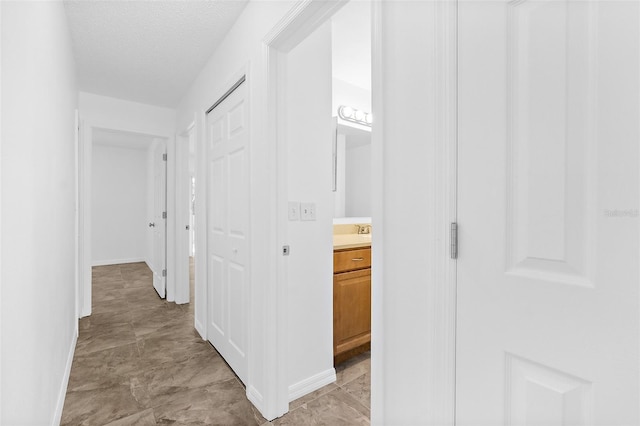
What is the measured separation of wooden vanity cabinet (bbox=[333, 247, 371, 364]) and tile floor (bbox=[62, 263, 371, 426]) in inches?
5.9

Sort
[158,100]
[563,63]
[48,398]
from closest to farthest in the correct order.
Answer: [563,63] < [48,398] < [158,100]

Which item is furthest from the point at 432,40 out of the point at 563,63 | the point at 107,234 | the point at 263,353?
the point at 107,234

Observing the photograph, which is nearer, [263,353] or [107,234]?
[263,353]

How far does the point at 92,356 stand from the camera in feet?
7.98

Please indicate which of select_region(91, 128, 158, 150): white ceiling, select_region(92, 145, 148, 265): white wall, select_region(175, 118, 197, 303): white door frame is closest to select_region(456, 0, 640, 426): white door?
select_region(175, 118, 197, 303): white door frame

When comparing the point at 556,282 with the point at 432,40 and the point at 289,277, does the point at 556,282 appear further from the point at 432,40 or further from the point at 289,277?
the point at 289,277

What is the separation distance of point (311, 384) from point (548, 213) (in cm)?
172

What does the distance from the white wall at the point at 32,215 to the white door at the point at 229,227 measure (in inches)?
37.0

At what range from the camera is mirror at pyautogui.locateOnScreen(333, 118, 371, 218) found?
9.99ft

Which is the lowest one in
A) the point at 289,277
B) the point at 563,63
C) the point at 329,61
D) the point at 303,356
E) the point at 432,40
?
the point at 303,356

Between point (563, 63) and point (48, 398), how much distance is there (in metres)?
2.23

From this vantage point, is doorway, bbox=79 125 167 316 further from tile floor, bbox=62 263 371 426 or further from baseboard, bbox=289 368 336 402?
baseboard, bbox=289 368 336 402

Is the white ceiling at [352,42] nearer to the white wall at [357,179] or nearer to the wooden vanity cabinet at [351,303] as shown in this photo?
the white wall at [357,179]

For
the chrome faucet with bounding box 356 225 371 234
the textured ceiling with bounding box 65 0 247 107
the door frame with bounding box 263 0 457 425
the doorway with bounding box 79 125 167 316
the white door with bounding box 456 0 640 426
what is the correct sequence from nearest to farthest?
the white door with bounding box 456 0 640 426, the door frame with bounding box 263 0 457 425, the textured ceiling with bounding box 65 0 247 107, the chrome faucet with bounding box 356 225 371 234, the doorway with bounding box 79 125 167 316
